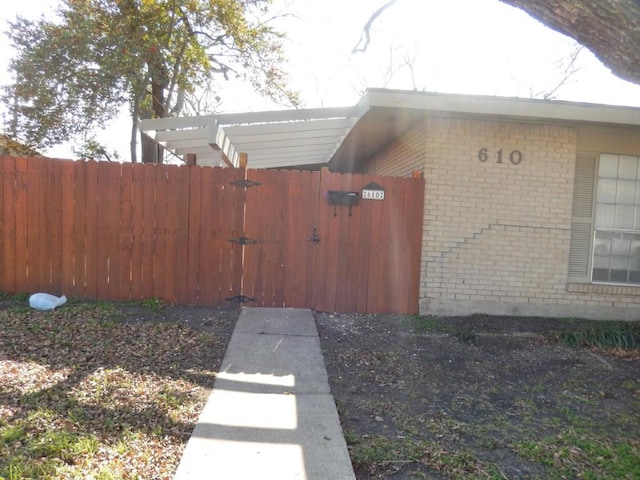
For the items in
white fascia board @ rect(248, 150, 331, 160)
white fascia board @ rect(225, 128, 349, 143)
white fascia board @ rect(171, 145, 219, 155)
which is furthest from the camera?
white fascia board @ rect(248, 150, 331, 160)

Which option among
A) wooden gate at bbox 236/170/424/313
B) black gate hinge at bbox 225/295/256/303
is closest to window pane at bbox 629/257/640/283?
wooden gate at bbox 236/170/424/313

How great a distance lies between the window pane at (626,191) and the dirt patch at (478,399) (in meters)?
2.06

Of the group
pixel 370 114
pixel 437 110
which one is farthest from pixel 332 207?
pixel 437 110

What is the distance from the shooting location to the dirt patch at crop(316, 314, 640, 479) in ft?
10.9

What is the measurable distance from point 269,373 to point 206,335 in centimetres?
129

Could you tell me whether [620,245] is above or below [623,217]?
below

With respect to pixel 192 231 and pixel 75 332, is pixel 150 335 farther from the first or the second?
pixel 192 231

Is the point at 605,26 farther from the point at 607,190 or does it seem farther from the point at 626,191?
the point at 626,191

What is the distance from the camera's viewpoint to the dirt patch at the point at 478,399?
331cm

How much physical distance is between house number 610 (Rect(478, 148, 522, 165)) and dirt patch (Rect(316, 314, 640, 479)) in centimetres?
232

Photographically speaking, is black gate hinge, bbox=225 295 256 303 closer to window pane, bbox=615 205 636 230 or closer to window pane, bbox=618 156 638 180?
window pane, bbox=615 205 636 230

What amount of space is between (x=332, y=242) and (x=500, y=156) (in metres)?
2.76

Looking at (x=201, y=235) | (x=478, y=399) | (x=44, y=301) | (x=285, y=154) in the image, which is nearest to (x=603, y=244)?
(x=478, y=399)

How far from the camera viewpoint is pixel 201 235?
688 cm
